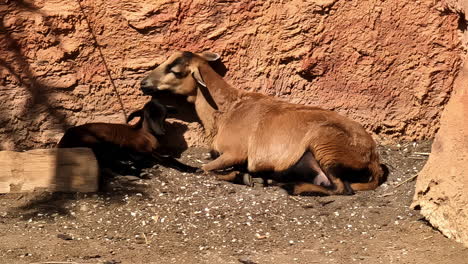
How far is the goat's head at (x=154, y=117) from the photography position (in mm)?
9008

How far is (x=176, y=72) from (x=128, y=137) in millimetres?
864

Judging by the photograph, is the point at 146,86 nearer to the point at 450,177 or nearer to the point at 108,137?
the point at 108,137

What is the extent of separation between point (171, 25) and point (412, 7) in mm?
2553

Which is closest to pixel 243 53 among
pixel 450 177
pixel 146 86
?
pixel 146 86

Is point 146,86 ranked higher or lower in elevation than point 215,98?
higher

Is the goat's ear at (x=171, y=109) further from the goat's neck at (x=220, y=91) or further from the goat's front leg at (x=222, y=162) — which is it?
the goat's front leg at (x=222, y=162)

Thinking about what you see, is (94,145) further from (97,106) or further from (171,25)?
(171,25)

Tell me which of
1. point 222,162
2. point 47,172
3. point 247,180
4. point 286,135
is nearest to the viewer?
point 47,172

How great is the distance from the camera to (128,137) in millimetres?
8930

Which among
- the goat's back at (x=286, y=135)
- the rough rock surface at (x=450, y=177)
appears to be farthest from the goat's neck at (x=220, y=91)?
the rough rock surface at (x=450, y=177)

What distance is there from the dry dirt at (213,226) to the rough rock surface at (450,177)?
0.13m

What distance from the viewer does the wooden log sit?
7.89m

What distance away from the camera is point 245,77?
939cm

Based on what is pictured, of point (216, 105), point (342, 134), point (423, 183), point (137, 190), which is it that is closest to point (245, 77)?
point (216, 105)
